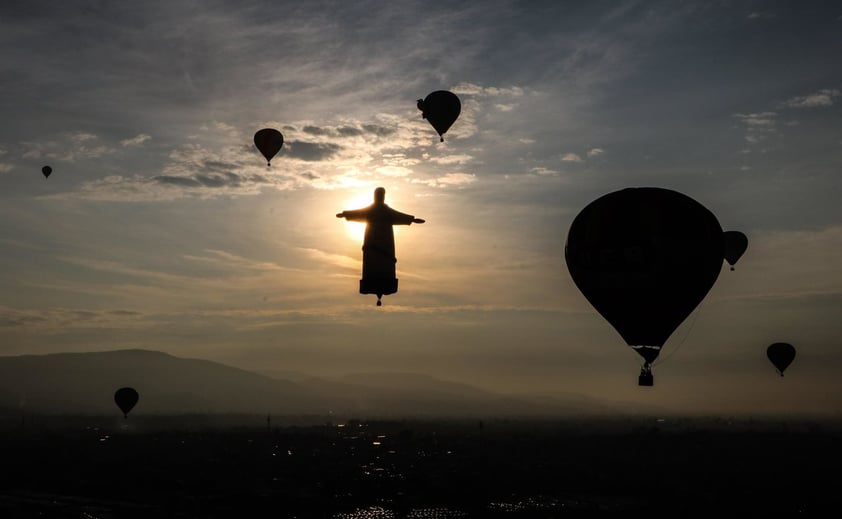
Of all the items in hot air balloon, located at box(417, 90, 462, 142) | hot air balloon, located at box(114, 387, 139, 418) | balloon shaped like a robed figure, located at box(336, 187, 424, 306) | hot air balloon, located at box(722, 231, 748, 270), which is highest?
hot air balloon, located at box(417, 90, 462, 142)

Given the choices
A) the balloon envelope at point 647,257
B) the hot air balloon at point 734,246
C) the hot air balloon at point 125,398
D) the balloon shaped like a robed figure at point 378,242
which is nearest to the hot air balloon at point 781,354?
the hot air balloon at point 734,246

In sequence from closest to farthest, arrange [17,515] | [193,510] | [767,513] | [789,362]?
[789,362] < [17,515] < [193,510] < [767,513]

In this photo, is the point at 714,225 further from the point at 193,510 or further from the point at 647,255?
the point at 193,510

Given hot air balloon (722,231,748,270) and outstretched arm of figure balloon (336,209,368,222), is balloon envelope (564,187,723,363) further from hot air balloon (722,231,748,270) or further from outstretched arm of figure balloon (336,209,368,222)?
hot air balloon (722,231,748,270)

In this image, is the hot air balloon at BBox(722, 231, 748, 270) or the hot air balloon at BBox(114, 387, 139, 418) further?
the hot air balloon at BBox(114, 387, 139, 418)

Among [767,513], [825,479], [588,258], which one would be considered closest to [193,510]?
[767,513]

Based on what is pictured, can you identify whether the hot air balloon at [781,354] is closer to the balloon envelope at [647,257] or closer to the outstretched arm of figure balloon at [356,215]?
the balloon envelope at [647,257]

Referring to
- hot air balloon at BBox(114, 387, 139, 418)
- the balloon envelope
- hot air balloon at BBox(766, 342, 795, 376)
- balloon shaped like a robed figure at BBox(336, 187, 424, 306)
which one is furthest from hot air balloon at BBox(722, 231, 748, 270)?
hot air balloon at BBox(114, 387, 139, 418)
